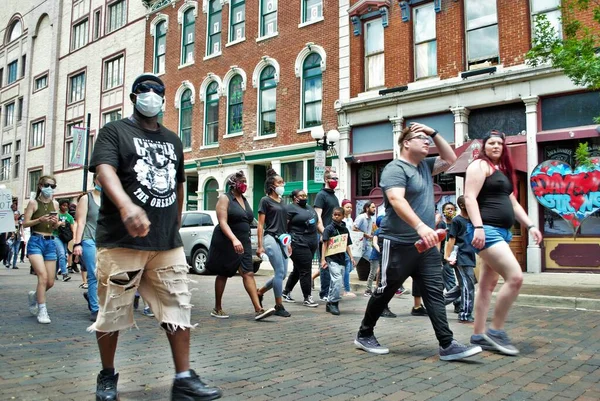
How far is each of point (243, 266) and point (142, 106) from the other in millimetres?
3591

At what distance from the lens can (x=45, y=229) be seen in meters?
6.66

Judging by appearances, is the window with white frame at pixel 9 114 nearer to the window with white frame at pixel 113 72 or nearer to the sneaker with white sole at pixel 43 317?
the window with white frame at pixel 113 72

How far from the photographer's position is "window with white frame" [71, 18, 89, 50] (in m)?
30.5

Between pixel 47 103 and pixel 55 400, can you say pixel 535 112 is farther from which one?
pixel 47 103

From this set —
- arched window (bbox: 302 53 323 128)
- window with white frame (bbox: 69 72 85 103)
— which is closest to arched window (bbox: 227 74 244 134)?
arched window (bbox: 302 53 323 128)

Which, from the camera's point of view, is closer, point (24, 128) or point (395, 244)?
point (395, 244)

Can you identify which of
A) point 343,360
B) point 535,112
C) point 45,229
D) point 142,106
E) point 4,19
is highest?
point 4,19

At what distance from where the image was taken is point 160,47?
2455 cm

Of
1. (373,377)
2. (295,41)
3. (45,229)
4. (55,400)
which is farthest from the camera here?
(295,41)

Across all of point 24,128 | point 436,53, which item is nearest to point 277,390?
point 436,53

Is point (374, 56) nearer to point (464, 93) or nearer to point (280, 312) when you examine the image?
point (464, 93)

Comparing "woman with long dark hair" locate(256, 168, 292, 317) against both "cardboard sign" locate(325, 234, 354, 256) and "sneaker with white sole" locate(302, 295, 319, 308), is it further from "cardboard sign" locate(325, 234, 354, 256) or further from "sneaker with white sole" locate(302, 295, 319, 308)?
"sneaker with white sole" locate(302, 295, 319, 308)

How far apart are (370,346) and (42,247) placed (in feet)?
14.1

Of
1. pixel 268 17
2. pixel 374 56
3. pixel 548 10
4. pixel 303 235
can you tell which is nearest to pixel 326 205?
pixel 303 235
